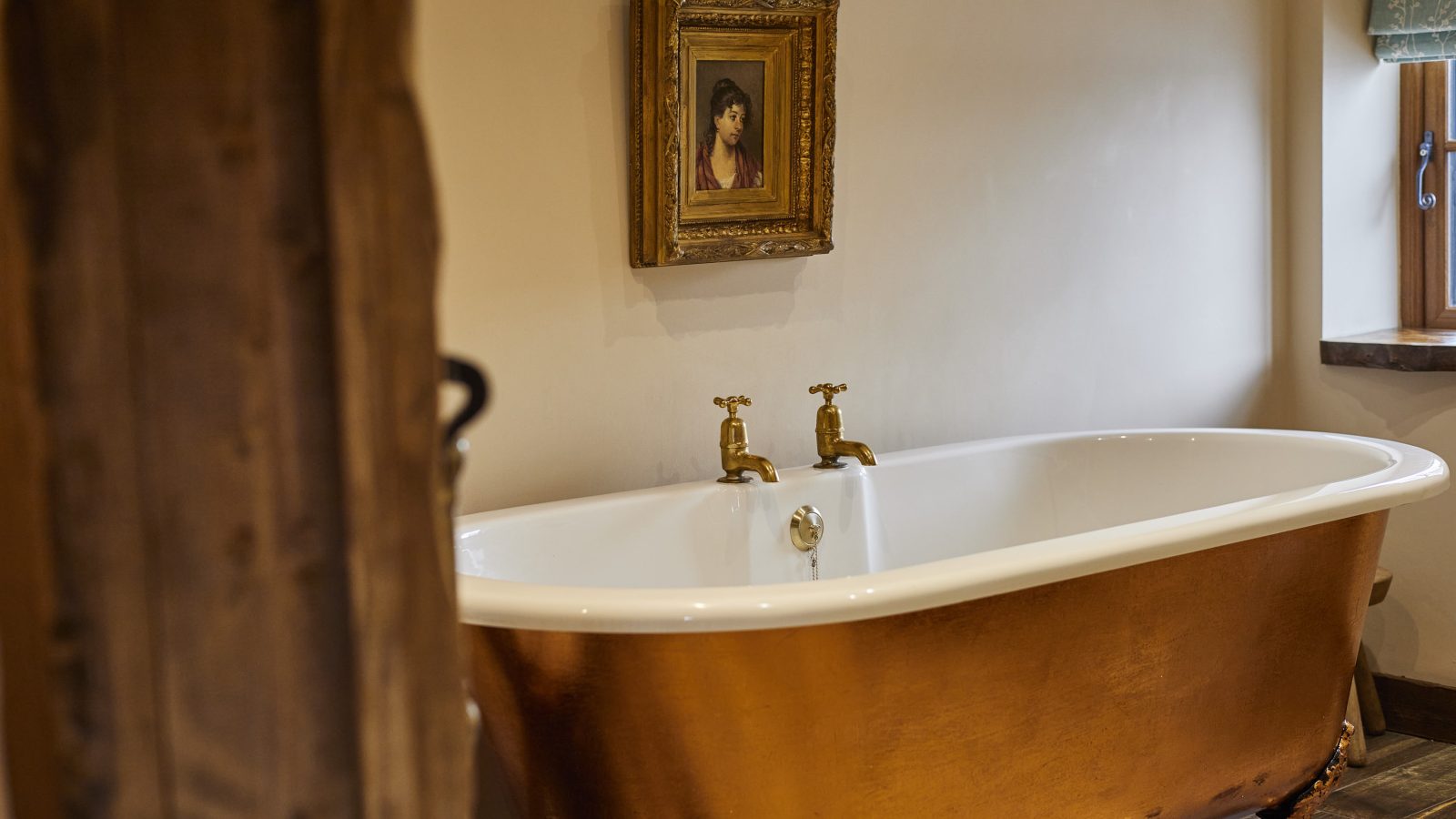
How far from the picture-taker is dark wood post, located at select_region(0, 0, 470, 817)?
47 cm

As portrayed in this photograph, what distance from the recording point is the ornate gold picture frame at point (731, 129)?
2.11 meters

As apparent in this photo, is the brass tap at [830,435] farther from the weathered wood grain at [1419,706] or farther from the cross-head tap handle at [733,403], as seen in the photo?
the weathered wood grain at [1419,706]

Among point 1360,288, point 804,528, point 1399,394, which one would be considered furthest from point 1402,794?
point 804,528

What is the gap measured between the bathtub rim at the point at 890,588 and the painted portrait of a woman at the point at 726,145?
0.72 m

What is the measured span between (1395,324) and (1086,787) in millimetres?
1964

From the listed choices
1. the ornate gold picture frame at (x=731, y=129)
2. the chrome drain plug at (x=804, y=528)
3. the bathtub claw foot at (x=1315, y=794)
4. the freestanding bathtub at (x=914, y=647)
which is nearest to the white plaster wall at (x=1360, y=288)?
the freestanding bathtub at (x=914, y=647)

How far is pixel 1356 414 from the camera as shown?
3.01m

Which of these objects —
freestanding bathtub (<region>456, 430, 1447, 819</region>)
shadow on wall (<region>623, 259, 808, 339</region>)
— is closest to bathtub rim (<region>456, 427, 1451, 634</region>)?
freestanding bathtub (<region>456, 430, 1447, 819</region>)

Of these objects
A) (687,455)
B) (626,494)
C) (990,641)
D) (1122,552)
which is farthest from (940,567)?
(687,455)

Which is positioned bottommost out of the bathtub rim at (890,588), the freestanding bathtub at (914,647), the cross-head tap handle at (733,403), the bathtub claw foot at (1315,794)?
the bathtub claw foot at (1315,794)

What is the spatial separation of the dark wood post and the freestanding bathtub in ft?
2.75

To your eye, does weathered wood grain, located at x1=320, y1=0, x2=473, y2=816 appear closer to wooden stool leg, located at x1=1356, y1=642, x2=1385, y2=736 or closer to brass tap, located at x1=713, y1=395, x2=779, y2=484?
brass tap, located at x1=713, y1=395, x2=779, y2=484

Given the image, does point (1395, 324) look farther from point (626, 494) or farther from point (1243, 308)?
point (626, 494)


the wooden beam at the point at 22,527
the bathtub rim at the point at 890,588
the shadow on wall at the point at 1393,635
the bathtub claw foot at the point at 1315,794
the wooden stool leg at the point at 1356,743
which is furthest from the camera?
the shadow on wall at the point at 1393,635
